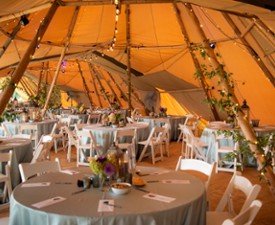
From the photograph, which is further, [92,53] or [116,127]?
[92,53]

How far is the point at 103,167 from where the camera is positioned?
3137 mm

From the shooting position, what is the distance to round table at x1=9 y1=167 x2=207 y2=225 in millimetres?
2527

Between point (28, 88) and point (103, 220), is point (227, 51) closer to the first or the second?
point (103, 220)

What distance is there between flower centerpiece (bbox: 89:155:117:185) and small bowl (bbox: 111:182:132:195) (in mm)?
124

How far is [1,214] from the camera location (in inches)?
194

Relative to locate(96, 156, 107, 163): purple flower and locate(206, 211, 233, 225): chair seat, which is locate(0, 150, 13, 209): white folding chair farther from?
locate(206, 211, 233, 225): chair seat

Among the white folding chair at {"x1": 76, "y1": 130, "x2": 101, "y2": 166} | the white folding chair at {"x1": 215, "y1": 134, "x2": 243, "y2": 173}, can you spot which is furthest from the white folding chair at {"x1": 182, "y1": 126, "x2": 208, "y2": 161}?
the white folding chair at {"x1": 76, "y1": 130, "x2": 101, "y2": 166}

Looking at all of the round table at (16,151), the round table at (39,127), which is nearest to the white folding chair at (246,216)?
the round table at (16,151)

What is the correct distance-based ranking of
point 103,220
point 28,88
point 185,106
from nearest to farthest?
point 103,220 → point 185,106 → point 28,88

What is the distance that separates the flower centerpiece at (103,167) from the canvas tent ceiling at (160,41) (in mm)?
2567

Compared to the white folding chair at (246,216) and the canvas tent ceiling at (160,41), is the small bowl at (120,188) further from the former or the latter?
the canvas tent ceiling at (160,41)

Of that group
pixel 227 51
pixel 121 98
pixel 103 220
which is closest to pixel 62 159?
pixel 227 51

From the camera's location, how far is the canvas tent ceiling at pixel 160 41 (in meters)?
7.74

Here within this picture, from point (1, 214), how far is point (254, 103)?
7.62 meters
